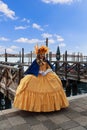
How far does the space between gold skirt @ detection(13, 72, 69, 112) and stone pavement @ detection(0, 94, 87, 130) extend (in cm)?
14

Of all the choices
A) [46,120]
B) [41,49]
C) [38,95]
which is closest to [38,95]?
[38,95]

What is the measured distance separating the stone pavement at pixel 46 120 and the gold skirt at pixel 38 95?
14cm

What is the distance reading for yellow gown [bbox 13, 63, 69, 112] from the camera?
3393 mm

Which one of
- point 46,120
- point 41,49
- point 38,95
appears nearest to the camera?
point 46,120

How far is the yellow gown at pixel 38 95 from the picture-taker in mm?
3393

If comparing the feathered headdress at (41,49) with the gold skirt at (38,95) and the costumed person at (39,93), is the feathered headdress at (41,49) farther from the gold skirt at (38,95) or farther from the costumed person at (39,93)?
the gold skirt at (38,95)

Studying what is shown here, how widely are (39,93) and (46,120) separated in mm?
484

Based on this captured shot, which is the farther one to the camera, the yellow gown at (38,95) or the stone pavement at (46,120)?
the yellow gown at (38,95)

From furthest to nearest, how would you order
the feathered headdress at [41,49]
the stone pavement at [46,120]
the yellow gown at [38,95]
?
the feathered headdress at [41,49], the yellow gown at [38,95], the stone pavement at [46,120]

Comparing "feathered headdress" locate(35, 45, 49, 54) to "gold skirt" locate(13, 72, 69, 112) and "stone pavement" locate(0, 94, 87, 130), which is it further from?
"stone pavement" locate(0, 94, 87, 130)

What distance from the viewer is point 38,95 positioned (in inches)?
134

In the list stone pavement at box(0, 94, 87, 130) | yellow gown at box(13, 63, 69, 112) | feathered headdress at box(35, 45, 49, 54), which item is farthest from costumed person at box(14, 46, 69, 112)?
feathered headdress at box(35, 45, 49, 54)

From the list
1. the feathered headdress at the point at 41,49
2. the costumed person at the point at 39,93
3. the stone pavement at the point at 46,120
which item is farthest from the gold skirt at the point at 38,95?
the feathered headdress at the point at 41,49

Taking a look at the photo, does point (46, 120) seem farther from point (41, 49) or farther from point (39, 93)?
point (41, 49)
